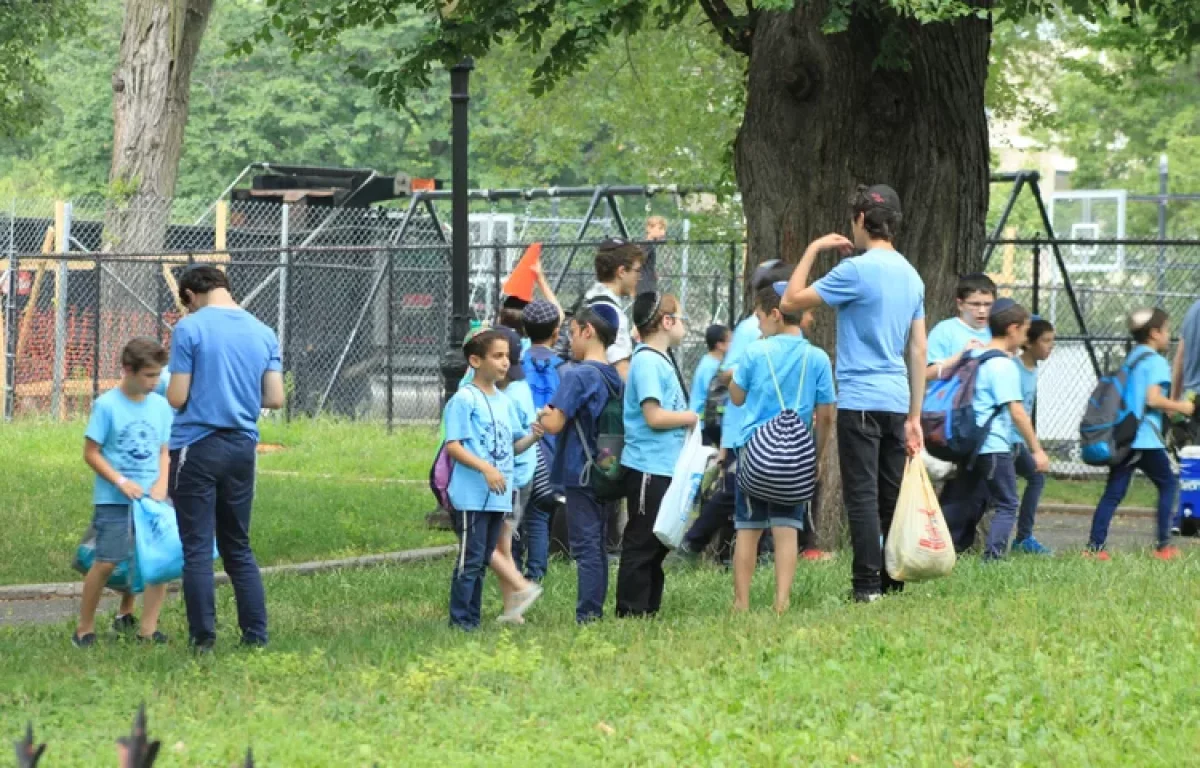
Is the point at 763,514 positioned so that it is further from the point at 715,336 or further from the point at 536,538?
the point at 715,336

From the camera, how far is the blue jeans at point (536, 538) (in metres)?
10.6

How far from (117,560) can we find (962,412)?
4854 millimetres

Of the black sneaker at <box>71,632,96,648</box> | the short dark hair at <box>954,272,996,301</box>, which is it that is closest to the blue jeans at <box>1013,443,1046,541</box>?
the short dark hair at <box>954,272,996,301</box>

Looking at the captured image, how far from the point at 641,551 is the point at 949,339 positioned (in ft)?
11.7

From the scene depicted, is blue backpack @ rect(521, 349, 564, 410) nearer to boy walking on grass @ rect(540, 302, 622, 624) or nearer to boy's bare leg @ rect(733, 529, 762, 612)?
boy walking on grass @ rect(540, 302, 622, 624)

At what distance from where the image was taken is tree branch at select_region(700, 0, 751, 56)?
12477 mm

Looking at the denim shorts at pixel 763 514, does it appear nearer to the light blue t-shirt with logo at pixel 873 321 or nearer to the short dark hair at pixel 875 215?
the light blue t-shirt with logo at pixel 873 321

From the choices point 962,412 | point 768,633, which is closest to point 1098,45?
point 962,412

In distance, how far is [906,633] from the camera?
7.51 m

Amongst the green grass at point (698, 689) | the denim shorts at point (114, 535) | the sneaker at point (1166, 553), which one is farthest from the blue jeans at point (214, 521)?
the sneaker at point (1166, 553)

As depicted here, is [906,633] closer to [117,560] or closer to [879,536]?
[879,536]

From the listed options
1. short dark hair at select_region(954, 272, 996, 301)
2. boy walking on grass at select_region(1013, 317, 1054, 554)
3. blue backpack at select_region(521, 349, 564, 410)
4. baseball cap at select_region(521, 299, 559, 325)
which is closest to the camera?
baseball cap at select_region(521, 299, 559, 325)

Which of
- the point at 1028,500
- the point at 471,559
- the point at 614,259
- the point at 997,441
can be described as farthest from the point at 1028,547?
the point at 471,559

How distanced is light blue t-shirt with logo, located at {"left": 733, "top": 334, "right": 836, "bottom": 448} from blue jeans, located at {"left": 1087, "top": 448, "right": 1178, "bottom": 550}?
4.11 m
